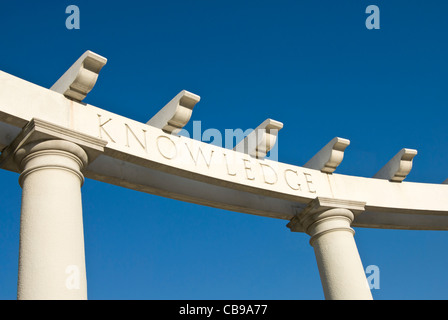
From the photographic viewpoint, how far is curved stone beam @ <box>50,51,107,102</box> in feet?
A: 208

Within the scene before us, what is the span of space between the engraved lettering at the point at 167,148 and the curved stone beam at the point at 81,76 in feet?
33.7

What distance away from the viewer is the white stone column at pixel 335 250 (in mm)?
73875

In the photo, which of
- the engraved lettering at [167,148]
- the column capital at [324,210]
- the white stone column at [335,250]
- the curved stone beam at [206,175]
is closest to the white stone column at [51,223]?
the curved stone beam at [206,175]

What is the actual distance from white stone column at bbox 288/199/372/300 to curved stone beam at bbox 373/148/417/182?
11.6 m

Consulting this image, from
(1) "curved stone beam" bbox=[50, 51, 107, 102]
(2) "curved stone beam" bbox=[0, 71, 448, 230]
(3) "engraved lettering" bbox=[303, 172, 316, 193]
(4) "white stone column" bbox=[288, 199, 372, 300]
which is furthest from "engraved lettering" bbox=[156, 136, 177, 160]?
(4) "white stone column" bbox=[288, 199, 372, 300]

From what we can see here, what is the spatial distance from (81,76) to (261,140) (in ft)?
85.4

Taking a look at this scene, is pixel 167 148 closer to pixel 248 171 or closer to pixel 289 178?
pixel 248 171

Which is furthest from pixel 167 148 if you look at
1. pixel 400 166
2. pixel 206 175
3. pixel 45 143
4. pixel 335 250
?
pixel 400 166

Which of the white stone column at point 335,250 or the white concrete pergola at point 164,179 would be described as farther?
the white stone column at point 335,250

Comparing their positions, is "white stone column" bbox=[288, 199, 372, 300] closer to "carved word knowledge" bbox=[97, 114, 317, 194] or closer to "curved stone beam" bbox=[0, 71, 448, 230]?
"curved stone beam" bbox=[0, 71, 448, 230]

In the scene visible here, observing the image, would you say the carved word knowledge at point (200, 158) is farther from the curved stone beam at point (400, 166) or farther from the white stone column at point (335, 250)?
the curved stone beam at point (400, 166)

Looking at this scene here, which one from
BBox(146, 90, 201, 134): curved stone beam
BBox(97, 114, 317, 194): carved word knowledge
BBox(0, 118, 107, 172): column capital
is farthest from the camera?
BBox(146, 90, 201, 134): curved stone beam
